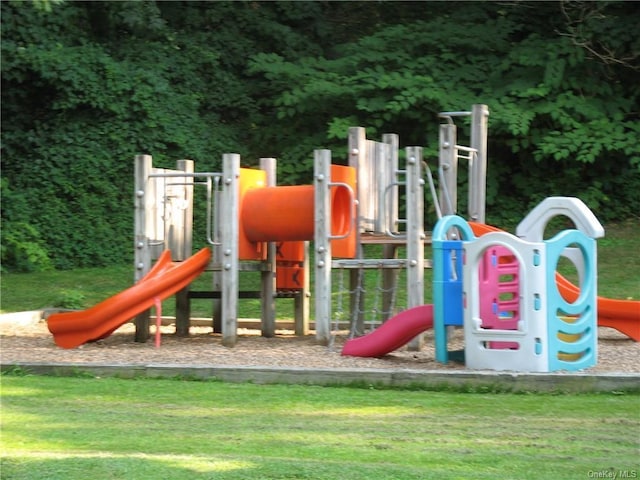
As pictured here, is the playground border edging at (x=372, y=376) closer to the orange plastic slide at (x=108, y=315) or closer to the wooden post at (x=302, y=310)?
the orange plastic slide at (x=108, y=315)

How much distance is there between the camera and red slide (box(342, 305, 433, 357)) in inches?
358

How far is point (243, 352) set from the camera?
980cm

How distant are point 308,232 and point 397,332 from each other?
6.37 feet

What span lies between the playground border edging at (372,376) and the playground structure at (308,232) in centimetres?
114

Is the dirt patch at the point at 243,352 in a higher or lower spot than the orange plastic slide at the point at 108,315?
lower

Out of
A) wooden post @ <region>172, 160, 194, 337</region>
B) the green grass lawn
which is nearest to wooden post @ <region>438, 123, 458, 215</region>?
wooden post @ <region>172, 160, 194, 337</region>

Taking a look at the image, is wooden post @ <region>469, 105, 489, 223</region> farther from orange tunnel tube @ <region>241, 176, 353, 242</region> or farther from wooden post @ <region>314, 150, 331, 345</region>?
wooden post @ <region>314, 150, 331, 345</region>

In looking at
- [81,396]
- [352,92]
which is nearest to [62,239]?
[352,92]

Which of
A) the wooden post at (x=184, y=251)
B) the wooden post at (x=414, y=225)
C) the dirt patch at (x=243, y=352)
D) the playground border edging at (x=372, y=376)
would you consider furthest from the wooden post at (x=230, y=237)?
the playground border edging at (x=372, y=376)

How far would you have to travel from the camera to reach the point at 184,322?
38.5 feet

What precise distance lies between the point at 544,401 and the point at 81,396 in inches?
126

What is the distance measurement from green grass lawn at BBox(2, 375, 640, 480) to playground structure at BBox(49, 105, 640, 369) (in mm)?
2110

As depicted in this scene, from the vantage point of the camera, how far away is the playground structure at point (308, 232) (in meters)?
10.1

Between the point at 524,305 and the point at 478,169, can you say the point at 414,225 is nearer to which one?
the point at 524,305
